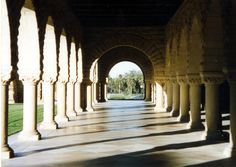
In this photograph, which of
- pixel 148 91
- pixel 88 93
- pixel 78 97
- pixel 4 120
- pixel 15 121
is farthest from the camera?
pixel 148 91

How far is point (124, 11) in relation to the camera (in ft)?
60.3

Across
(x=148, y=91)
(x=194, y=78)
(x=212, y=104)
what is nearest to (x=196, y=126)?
(x=194, y=78)

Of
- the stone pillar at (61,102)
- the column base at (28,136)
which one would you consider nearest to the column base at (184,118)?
the stone pillar at (61,102)

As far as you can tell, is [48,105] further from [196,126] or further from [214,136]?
[214,136]

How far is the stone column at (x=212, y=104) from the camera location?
36.8ft

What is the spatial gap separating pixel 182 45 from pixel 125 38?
628cm

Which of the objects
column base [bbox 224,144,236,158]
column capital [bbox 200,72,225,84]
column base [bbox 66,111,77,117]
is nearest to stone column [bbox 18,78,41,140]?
column capital [bbox 200,72,225,84]

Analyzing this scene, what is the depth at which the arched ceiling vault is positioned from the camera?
3828cm

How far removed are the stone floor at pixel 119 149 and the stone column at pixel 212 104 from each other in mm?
439

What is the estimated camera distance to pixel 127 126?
15.2m

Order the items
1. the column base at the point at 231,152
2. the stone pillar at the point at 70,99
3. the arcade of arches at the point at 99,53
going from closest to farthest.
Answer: the column base at the point at 231,152 → the arcade of arches at the point at 99,53 → the stone pillar at the point at 70,99

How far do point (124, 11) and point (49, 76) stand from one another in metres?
6.03

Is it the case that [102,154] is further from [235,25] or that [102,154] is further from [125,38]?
[125,38]

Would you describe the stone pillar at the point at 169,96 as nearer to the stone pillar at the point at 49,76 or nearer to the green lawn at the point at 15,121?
the green lawn at the point at 15,121
